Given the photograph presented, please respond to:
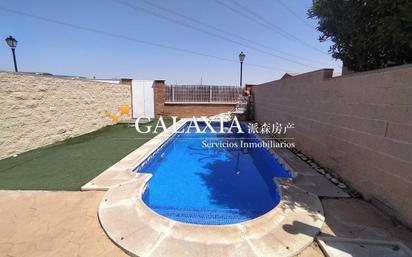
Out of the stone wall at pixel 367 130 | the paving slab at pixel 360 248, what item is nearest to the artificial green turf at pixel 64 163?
the paving slab at pixel 360 248

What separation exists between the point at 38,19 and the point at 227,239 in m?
20.5

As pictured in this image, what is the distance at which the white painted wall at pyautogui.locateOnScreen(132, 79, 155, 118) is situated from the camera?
13.7 metres

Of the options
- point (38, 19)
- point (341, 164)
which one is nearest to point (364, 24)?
point (341, 164)

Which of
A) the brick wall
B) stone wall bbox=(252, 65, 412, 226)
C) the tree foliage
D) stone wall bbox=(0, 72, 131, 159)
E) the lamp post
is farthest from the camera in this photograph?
the brick wall

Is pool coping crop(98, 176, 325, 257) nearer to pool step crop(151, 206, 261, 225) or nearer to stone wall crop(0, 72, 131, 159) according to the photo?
pool step crop(151, 206, 261, 225)

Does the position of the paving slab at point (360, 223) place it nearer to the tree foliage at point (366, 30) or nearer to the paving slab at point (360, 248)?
the paving slab at point (360, 248)

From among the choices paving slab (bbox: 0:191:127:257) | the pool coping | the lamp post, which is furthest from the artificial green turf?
the lamp post

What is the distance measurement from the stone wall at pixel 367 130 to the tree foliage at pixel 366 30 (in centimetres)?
66

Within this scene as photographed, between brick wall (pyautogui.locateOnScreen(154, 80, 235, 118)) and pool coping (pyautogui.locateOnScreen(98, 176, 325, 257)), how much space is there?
37.1ft

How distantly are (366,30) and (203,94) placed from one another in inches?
459

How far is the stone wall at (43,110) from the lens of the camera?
18.8ft

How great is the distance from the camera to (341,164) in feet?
14.4

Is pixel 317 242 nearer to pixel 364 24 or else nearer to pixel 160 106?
pixel 364 24

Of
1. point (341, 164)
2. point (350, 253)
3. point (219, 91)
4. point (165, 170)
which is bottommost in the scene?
point (165, 170)
